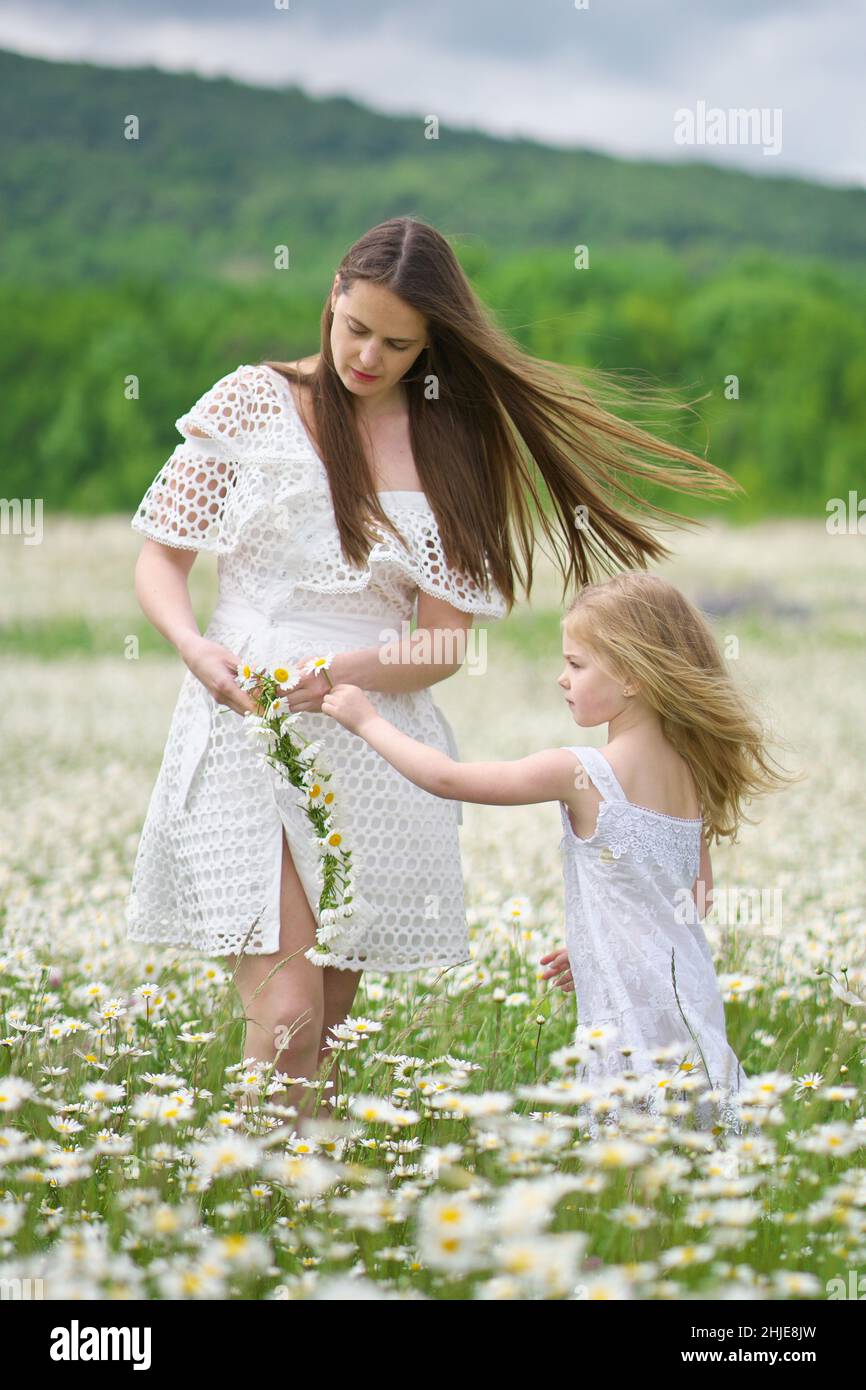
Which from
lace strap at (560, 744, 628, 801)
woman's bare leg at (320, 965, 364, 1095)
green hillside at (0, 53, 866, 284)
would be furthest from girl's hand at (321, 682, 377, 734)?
green hillside at (0, 53, 866, 284)

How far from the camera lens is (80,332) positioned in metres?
47.9

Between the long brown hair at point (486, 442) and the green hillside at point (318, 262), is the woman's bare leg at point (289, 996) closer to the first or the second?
the long brown hair at point (486, 442)

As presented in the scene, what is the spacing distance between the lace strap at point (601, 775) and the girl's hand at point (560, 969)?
2.02ft

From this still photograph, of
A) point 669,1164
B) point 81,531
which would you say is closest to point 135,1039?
point 669,1164

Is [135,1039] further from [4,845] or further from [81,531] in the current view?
[81,531]

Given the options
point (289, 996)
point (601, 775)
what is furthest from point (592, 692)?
point (289, 996)

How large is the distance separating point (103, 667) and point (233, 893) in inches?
609

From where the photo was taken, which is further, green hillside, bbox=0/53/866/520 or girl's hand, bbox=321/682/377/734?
green hillside, bbox=0/53/866/520

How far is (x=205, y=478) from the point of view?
4.80 metres

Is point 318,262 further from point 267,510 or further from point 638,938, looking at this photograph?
point 638,938

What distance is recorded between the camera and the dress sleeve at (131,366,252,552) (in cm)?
471

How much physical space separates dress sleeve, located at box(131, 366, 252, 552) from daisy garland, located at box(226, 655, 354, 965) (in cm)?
49

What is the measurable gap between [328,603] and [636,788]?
3.54 feet

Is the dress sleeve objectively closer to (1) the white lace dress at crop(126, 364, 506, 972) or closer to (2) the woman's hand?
(1) the white lace dress at crop(126, 364, 506, 972)
